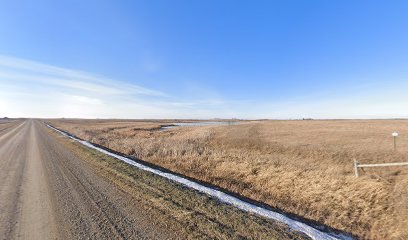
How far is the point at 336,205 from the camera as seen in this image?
9.71 meters

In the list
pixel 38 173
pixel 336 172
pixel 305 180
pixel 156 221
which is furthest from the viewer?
pixel 336 172

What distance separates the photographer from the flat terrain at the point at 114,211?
5.48 metres

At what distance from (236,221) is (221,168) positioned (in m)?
7.74

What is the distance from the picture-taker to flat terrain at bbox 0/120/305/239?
548cm

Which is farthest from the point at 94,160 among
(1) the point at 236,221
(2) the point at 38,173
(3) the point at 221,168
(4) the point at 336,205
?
(4) the point at 336,205

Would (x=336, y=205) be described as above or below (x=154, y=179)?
below

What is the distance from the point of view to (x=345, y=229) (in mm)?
7359

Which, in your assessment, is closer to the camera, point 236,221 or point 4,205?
point 236,221

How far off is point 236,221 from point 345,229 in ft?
11.6

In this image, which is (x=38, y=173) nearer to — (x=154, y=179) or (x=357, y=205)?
(x=154, y=179)

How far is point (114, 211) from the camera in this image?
6605 mm

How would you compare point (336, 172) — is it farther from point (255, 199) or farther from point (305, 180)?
point (255, 199)

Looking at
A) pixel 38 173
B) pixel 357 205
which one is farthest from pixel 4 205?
pixel 357 205

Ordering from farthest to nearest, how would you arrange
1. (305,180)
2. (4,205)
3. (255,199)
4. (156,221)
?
(305,180)
(255,199)
(4,205)
(156,221)
